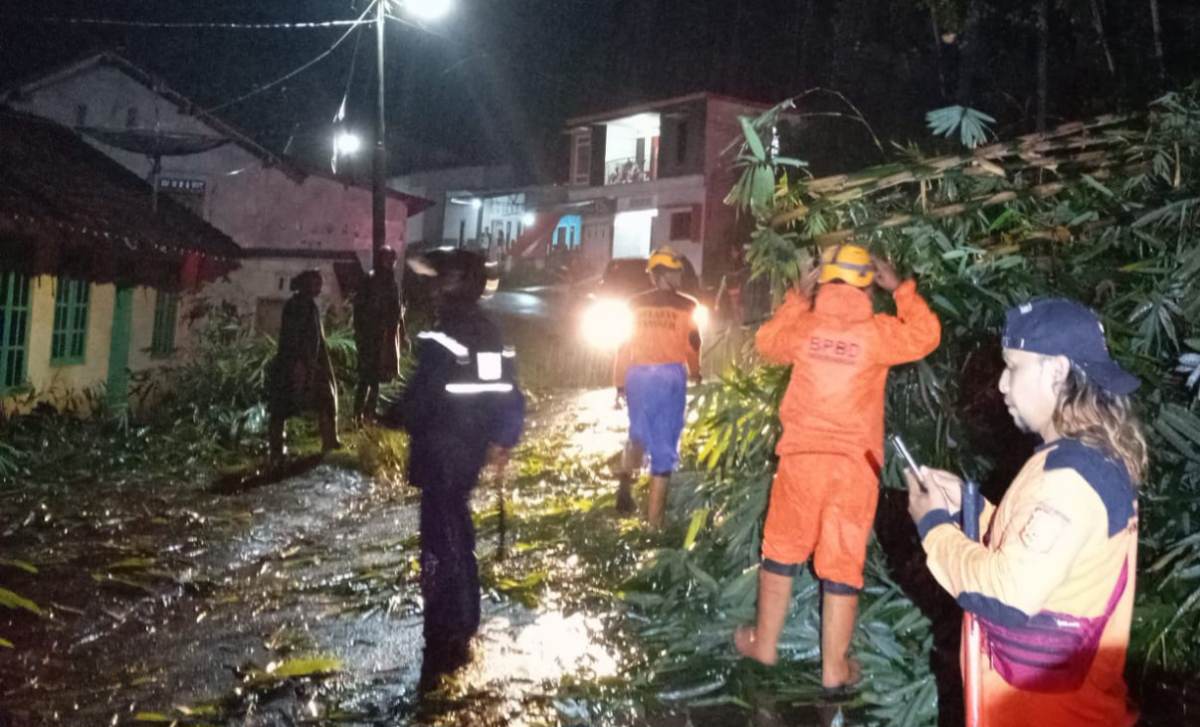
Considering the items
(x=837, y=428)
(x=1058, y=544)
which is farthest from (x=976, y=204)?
(x=1058, y=544)

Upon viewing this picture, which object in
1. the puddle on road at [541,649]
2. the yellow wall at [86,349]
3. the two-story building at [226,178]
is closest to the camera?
the puddle on road at [541,649]

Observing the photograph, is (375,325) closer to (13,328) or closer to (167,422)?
(167,422)

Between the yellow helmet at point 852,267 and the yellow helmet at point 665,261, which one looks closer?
the yellow helmet at point 852,267

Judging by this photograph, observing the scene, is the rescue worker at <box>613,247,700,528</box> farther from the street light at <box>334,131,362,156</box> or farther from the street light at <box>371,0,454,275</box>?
the street light at <box>334,131,362,156</box>

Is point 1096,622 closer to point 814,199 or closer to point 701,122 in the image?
point 814,199

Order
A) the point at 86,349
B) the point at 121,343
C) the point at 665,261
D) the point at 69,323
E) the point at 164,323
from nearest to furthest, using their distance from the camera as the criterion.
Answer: the point at 665,261 < the point at 69,323 < the point at 86,349 < the point at 121,343 < the point at 164,323

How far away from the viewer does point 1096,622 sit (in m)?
2.33

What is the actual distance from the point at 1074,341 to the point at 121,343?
14.5 m

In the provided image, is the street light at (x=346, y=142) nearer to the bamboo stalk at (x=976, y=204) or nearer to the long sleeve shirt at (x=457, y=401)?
the long sleeve shirt at (x=457, y=401)

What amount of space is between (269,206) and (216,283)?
4.06 meters

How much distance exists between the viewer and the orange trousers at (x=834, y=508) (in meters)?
4.10

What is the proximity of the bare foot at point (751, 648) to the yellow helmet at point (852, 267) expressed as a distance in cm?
177

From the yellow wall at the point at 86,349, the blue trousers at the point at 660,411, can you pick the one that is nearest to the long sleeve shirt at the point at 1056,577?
the blue trousers at the point at 660,411

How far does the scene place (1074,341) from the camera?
92.7 inches
